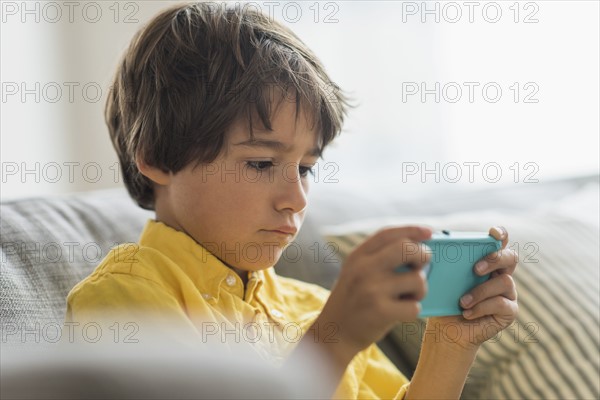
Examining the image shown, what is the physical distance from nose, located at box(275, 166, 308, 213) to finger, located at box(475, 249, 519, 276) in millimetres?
215

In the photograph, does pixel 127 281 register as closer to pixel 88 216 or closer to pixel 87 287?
pixel 87 287

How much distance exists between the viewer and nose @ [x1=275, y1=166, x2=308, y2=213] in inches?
36.4

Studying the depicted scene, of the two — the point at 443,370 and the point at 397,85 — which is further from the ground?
the point at 397,85

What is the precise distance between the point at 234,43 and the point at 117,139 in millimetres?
244

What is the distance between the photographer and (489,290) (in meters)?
0.87

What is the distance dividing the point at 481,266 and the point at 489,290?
0.04 metres

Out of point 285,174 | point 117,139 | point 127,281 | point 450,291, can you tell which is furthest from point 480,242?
point 117,139

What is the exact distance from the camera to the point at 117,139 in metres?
1.10

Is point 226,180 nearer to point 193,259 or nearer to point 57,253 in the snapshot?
point 193,259

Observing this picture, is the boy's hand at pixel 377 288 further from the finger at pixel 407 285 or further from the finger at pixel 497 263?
the finger at pixel 497 263

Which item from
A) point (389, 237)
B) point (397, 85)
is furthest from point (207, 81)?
point (397, 85)

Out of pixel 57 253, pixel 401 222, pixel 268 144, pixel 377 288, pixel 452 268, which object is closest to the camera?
pixel 377 288

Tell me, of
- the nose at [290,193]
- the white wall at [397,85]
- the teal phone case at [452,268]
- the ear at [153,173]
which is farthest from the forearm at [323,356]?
the white wall at [397,85]

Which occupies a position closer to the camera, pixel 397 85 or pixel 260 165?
pixel 260 165
